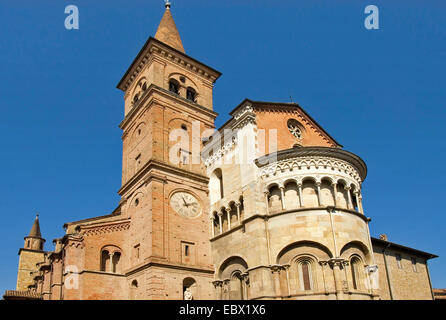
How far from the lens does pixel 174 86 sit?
1190 inches

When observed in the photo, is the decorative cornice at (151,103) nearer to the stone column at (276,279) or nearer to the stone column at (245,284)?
the stone column at (245,284)

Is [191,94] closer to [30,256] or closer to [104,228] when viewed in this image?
[104,228]

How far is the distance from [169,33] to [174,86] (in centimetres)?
678

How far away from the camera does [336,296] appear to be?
18422 millimetres

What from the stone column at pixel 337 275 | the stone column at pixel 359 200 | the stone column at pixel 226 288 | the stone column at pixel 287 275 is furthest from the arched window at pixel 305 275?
the stone column at pixel 226 288

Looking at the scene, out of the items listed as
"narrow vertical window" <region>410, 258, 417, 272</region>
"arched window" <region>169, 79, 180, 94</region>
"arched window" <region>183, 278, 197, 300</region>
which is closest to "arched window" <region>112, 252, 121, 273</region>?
"arched window" <region>183, 278, 197, 300</region>

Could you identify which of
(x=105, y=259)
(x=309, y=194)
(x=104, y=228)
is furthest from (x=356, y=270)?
(x=104, y=228)

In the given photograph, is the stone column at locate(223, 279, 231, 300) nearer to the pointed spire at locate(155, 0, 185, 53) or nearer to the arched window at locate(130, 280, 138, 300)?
the arched window at locate(130, 280, 138, 300)

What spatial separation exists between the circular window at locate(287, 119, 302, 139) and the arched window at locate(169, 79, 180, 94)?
29.7ft

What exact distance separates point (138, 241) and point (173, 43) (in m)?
17.7

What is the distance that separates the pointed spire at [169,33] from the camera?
110 ft
